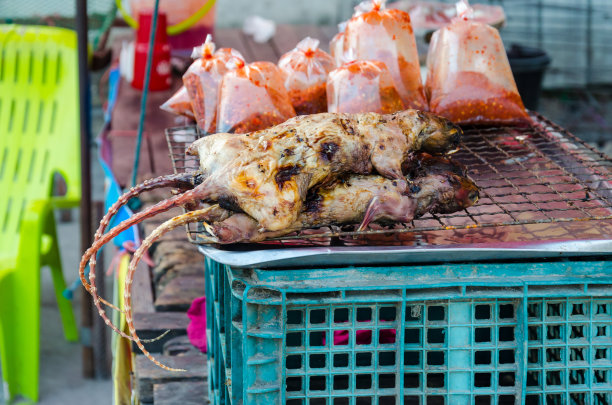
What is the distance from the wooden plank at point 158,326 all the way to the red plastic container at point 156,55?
2.04 metres

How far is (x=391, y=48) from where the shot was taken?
7.91ft

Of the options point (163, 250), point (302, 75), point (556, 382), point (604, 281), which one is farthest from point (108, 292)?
point (604, 281)

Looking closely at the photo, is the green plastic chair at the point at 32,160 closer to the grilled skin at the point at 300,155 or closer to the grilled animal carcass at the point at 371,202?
the grilled skin at the point at 300,155

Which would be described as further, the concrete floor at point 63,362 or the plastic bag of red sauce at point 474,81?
the concrete floor at point 63,362

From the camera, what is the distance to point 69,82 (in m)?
4.21

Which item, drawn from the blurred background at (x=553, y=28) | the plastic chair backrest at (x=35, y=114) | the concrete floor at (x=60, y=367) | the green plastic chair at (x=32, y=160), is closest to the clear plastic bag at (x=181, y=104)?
the green plastic chair at (x=32, y=160)

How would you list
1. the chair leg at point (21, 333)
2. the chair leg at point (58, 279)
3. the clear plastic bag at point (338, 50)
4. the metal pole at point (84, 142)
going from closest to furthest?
1. the clear plastic bag at point (338, 50)
2. the metal pole at point (84, 142)
3. the chair leg at point (21, 333)
4. the chair leg at point (58, 279)

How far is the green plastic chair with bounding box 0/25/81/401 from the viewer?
3605 millimetres

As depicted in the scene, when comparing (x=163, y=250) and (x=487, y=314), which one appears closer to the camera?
(x=487, y=314)

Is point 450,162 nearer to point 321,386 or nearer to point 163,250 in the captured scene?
point 321,386

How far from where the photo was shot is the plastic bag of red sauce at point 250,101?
214 centimetres

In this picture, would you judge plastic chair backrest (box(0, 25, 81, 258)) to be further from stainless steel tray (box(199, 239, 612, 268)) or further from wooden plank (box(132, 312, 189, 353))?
stainless steel tray (box(199, 239, 612, 268))

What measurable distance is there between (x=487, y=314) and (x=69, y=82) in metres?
2.86

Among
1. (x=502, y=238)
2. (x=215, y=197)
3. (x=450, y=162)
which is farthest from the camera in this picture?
(x=450, y=162)
